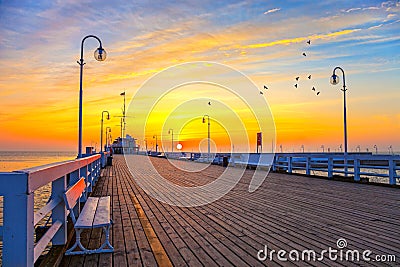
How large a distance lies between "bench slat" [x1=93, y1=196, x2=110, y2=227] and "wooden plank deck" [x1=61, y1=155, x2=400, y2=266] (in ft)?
1.29

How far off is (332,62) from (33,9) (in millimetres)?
14407

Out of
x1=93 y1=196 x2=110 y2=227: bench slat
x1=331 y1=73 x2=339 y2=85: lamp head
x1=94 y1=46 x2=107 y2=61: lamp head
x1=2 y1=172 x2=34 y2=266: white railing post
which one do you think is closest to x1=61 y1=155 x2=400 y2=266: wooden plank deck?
x1=93 y1=196 x2=110 y2=227: bench slat

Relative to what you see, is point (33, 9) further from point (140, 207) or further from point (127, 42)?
point (140, 207)

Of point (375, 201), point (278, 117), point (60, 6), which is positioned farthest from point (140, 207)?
point (278, 117)

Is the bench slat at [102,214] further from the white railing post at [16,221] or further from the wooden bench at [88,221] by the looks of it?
the white railing post at [16,221]

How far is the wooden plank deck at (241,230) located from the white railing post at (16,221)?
142cm

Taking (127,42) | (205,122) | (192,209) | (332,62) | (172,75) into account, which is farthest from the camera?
(205,122)

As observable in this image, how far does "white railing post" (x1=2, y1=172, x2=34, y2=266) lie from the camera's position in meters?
2.74

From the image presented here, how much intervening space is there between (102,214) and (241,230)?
213cm

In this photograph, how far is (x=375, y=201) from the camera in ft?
29.0

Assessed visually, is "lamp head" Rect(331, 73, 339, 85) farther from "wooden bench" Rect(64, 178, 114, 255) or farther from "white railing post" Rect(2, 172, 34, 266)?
"white railing post" Rect(2, 172, 34, 266)

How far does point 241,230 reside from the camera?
5730mm

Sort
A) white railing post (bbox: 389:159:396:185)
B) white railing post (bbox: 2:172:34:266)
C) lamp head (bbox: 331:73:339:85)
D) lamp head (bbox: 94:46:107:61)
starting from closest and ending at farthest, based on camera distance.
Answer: white railing post (bbox: 2:172:34:266), white railing post (bbox: 389:159:396:185), lamp head (bbox: 94:46:107:61), lamp head (bbox: 331:73:339:85)

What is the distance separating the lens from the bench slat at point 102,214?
440 centimetres
